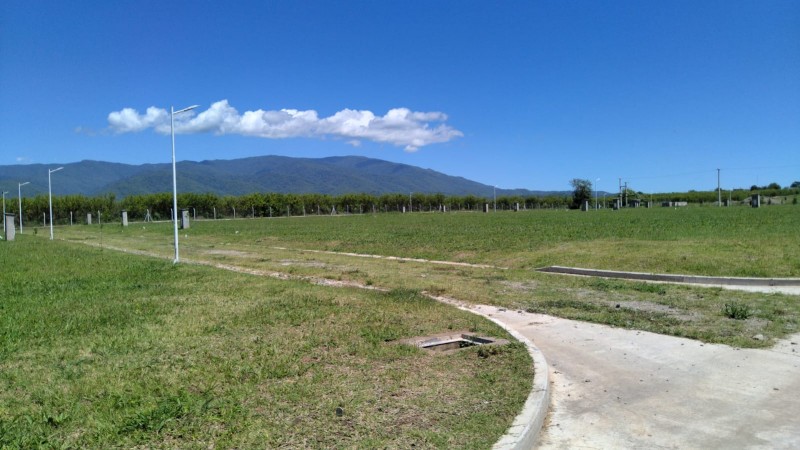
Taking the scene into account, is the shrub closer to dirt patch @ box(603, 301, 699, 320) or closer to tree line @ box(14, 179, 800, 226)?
dirt patch @ box(603, 301, 699, 320)

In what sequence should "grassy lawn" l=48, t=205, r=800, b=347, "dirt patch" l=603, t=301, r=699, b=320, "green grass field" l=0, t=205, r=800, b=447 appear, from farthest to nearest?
"dirt patch" l=603, t=301, r=699, b=320
"grassy lawn" l=48, t=205, r=800, b=347
"green grass field" l=0, t=205, r=800, b=447

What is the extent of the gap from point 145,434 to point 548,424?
3.52m

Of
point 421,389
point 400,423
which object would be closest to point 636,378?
point 421,389

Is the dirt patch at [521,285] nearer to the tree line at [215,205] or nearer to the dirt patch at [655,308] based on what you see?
the dirt patch at [655,308]

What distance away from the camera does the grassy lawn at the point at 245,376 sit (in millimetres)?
4770

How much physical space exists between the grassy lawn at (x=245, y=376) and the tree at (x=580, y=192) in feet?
380

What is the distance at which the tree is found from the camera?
12044 centimetres

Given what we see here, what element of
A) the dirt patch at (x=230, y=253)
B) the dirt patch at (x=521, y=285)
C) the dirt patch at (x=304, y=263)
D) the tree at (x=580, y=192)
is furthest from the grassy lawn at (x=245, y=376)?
the tree at (x=580, y=192)

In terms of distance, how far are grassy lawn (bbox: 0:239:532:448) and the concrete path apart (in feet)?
1.92

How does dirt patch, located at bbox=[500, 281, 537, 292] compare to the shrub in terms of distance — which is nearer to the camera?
the shrub

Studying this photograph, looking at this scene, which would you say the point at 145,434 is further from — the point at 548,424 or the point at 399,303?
the point at 399,303

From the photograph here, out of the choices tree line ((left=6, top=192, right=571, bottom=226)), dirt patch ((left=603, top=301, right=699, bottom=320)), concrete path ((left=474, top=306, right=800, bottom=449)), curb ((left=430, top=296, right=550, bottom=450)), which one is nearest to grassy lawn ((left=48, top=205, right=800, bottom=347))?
dirt patch ((left=603, top=301, right=699, bottom=320))

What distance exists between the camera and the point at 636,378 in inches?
262

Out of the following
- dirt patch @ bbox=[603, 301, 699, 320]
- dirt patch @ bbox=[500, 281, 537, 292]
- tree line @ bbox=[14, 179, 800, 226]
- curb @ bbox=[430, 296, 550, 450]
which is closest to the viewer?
curb @ bbox=[430, 296, 550, 450]
